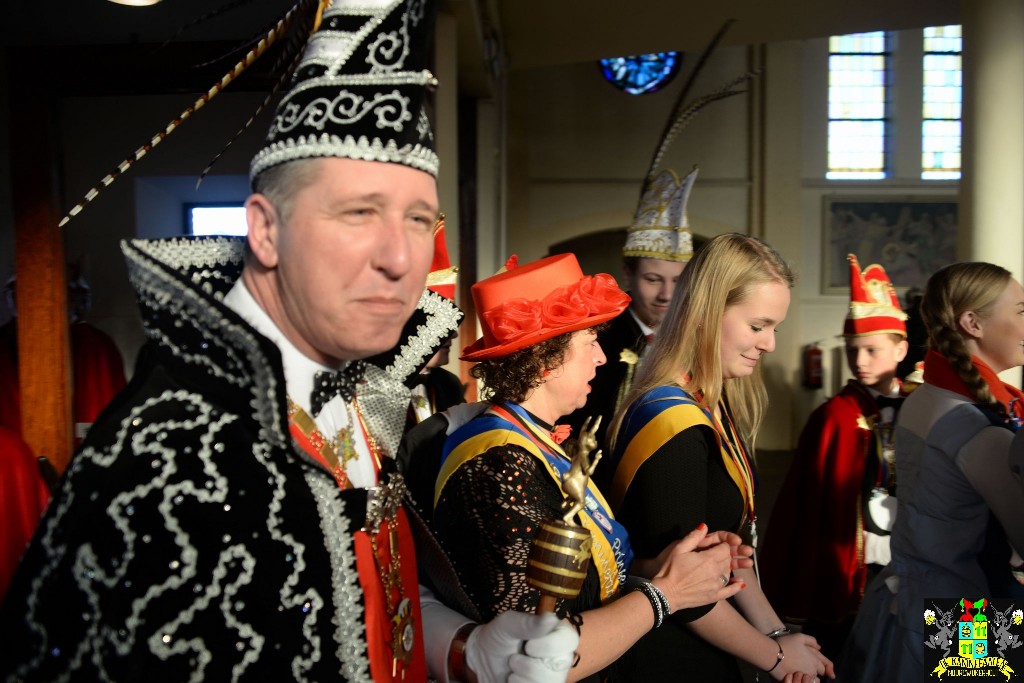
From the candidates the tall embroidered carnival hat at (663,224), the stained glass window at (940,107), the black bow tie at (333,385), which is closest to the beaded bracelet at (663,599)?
the black bow tie at (333,385)

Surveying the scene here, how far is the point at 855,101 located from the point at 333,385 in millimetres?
13188

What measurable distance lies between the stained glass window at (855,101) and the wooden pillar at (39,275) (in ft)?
39.4

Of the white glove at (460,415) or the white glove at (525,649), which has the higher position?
the white glove at (460,415)

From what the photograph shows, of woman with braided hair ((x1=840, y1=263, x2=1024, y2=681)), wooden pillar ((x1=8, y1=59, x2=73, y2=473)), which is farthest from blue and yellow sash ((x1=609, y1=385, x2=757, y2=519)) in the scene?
wooden pillar ((x1=8, y1=59, x2=73, y2=473))

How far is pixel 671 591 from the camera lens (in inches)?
60.9

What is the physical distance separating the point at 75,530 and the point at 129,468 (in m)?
0.07

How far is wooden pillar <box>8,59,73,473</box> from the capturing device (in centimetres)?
223

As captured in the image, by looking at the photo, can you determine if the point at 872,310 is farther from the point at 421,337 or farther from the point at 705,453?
the point at 421,337

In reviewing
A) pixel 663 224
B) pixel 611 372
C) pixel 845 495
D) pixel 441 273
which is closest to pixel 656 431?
pixel 441 273

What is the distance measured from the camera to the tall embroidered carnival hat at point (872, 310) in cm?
430

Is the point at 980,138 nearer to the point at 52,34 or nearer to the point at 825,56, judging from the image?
the point at 52,34

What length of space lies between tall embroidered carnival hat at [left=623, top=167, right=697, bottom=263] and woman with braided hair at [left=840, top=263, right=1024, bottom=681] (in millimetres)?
1400

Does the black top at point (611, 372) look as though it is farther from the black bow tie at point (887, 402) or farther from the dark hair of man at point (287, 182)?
the dark hair of man at point (287, 182)

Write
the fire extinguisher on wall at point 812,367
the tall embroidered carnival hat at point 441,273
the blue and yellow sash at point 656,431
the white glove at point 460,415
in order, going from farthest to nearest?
1. the fire extinguisher on wall at point 812,367
2. the tall embroidered carnival hat at point 441,273
3. the white glove at point 460,415
4. the blue and yellow sash at point 656,431
